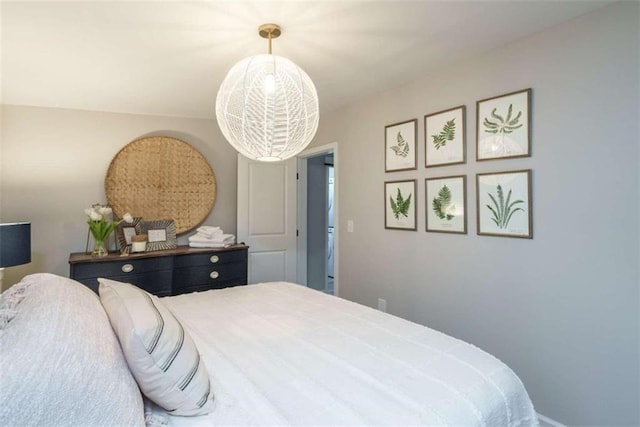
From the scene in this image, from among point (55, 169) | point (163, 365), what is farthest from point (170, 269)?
point (163, 365)

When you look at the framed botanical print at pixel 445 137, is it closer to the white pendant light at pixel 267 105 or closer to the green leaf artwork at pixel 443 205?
the green leaf artwork at pixel 443 205

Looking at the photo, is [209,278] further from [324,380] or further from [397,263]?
[324,380]

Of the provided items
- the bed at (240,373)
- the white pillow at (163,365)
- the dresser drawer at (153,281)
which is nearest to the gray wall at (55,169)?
the dresser drawer at (153,281)

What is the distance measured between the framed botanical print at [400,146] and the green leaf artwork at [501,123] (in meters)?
0.59

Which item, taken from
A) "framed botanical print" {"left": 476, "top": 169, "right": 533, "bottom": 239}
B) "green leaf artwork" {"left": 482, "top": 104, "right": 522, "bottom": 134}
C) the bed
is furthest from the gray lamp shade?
"green leaf artwork" {"left": 482, "top": 104, "right": 522, "bottom": 134}

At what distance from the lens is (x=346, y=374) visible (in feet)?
3.75

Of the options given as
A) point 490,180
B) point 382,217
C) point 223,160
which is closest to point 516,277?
point 490,180

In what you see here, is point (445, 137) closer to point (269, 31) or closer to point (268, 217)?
point (269, 31)

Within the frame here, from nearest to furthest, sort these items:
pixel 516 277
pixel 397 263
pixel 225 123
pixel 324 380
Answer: pixel 324 380
pixel 225 123
pixel 516 277
pixel 397 263

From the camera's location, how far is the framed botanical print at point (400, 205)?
2676mm

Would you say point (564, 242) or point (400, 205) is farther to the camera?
point (400, 205)

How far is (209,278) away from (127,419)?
2.51m

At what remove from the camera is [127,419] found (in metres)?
0.79

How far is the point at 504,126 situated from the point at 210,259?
267 cm
